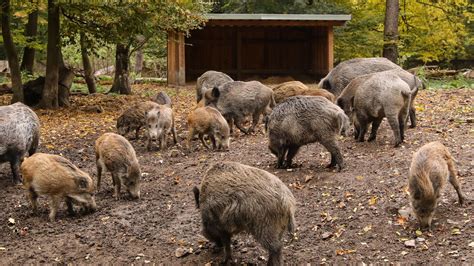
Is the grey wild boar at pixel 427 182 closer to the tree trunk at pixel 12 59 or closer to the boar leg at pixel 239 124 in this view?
the boar leg at pixel 239 124

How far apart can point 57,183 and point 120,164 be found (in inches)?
33.3

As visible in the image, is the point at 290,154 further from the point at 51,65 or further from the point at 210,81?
the point at 51,65

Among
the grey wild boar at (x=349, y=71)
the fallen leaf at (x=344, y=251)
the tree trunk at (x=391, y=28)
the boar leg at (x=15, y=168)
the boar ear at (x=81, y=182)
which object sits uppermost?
the tree trunk at (x=391, y=28)

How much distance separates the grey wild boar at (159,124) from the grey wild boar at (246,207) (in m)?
4.48

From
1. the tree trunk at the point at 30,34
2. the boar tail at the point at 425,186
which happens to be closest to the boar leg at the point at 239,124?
the boar tail at the point at 425,186

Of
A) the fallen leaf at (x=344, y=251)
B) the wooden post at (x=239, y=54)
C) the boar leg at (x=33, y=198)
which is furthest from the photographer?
the wooden post at (x=239, y=54)

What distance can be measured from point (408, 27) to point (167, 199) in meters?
18.8

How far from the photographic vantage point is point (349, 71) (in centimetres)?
1209

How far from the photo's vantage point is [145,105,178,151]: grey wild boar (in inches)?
394

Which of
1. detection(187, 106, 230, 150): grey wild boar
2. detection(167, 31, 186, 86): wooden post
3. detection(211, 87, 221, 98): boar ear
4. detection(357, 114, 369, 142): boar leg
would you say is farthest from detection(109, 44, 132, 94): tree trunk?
detection(357, 114, 369, 142): boar leg

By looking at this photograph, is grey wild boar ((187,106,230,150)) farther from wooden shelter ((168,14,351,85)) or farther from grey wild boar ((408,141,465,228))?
wooden shelter ((168,14,351,85))

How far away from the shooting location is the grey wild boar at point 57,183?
279 inches

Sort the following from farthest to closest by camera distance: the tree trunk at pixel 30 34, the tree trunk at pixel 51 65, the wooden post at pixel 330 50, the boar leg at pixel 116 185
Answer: the tree trunk at pixel 30 34 < the wooden post at pixel 330 50 < the tree trunk at pixel 51 65 < the boar leg at pixel 116 185

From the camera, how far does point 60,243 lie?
6.61 metres
